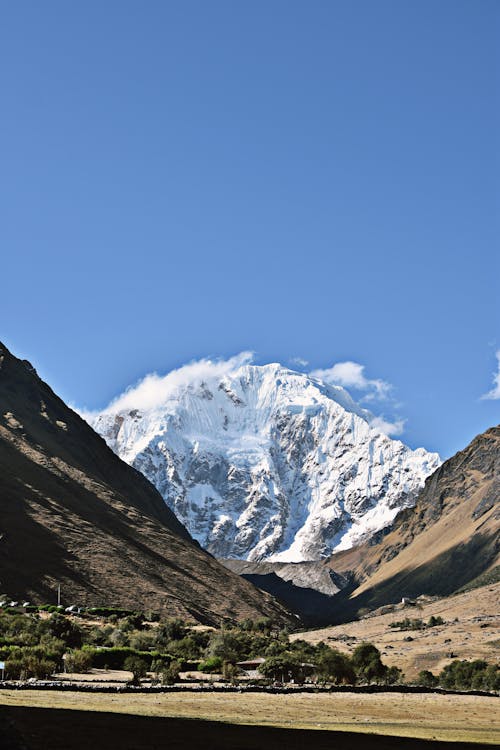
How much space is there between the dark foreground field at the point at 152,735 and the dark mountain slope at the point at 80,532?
68270 millimetres

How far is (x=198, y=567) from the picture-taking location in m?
131

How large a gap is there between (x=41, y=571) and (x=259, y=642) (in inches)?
1228

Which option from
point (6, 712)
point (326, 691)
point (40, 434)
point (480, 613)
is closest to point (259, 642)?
point (326, 691)

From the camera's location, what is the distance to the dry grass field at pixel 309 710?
27.6 metres

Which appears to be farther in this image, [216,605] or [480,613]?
[480,613]

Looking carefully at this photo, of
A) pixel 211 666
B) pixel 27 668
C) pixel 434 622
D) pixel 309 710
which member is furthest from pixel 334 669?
pixel 434 622

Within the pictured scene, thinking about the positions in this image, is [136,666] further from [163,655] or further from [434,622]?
[434,622]

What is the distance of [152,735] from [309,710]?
13.7 meters

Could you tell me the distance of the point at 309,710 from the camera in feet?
113

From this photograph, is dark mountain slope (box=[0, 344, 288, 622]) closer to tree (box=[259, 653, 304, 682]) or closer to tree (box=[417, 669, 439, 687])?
tree (box=[417, 669, 439, 687])

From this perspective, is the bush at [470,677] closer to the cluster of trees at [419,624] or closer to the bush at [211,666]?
the bush at [211,666]

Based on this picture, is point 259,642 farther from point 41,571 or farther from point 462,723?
point 462,723

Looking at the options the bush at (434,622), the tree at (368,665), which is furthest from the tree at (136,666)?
the bush at (434,622)

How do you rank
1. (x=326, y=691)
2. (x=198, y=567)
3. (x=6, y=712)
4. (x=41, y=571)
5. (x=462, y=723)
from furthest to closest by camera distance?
(x=198, y=567) < (x=41, y=571) < (x=326, y=691) < (x=462, y=723) < (x=6, y=712)
